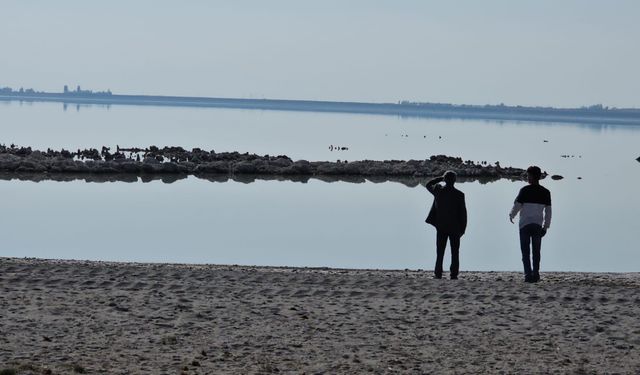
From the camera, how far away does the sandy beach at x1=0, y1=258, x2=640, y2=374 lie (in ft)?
33.5

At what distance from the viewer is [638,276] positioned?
1880 cm

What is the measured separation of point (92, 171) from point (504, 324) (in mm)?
33544

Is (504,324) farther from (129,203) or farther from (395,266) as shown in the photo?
(129,203)

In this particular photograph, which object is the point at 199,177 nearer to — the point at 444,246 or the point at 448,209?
the point at 444,246

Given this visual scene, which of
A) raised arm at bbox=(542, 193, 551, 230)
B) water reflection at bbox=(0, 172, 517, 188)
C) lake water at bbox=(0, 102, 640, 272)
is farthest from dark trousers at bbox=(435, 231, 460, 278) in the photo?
water reflection at bbox=(0, 172, 517, 188)

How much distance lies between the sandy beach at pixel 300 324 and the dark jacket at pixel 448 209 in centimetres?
92

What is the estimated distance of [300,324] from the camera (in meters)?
11.9

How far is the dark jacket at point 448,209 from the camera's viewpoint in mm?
15688

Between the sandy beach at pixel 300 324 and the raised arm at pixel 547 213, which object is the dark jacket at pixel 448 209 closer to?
the sandy beach at pixel 300 324

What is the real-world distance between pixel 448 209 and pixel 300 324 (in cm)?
449

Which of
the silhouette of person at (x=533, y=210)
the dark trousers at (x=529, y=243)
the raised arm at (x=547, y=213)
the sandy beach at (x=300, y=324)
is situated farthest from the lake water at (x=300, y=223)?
the sandy beach at (x=300, y=324)

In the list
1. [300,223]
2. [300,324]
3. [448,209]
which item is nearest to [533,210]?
[448,209]

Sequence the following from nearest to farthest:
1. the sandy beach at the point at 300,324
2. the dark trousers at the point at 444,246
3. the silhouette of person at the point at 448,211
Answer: the sandy beach at the point at 300,324, the silhouette of person at the point at 448,211, the dark trousers at the point at 444,246

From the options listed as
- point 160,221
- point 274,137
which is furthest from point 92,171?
point 274,137
